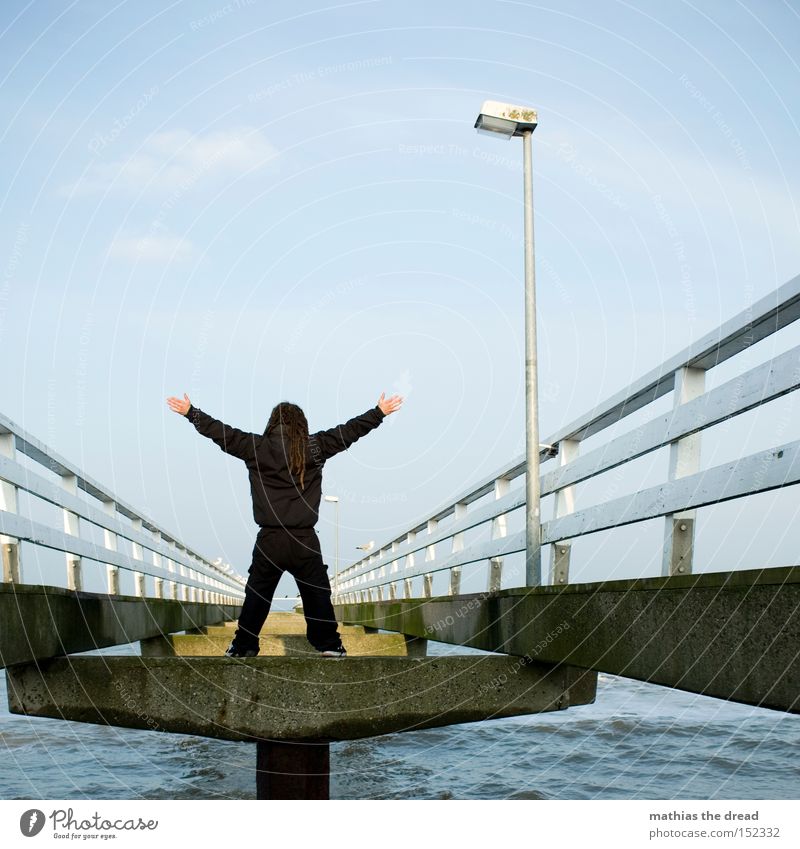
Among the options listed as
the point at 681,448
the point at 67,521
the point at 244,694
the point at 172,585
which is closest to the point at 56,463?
the point at 67,521

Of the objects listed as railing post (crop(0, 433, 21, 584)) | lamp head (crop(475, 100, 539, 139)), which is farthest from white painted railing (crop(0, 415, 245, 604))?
lamp head (crop(475, 100, 539, 139))

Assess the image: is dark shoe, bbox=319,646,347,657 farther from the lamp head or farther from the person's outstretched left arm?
the lamp head

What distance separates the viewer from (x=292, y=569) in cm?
Answer: 562

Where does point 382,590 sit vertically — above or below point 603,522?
below

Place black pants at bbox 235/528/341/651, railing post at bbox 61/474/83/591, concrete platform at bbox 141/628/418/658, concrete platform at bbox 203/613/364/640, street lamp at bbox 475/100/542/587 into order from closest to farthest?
black pants at bbox 235/528/341/651
street lamp at bbox 475/100/542/587
railing post at bbox 61/474/83/591
concrete platform at bbox 141/628/418/658
concrete platform at bbox 203/613/364/640

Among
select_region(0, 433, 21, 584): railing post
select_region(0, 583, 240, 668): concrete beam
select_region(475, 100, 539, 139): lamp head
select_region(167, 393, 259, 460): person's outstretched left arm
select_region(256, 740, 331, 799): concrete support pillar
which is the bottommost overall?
select_region(256, 740, 331, 799): concrete support pillar

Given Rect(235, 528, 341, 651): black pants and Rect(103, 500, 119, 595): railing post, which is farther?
Rect(103, 500, 119, 595): railing post

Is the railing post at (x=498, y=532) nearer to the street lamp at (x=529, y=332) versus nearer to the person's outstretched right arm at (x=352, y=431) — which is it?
the street lamp at (x=529, y=332)

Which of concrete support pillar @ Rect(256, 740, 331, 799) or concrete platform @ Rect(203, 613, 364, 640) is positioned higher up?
concrete support pillar @ Rect(256, 740, 331, 799)

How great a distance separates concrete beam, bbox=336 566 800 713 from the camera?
279cm

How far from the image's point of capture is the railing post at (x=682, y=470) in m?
4.41
